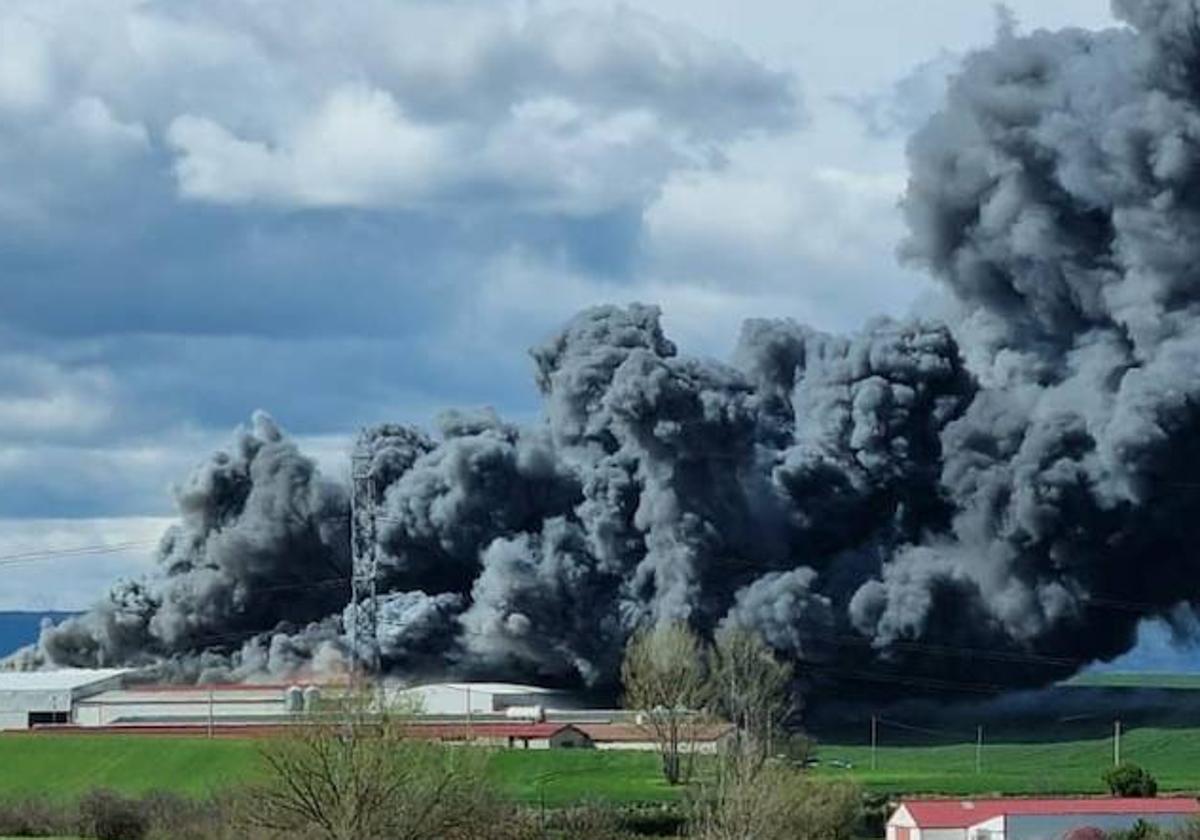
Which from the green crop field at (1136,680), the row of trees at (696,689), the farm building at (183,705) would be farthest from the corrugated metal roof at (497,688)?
the green crop field at (1136,680)

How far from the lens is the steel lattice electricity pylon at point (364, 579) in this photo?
108 m

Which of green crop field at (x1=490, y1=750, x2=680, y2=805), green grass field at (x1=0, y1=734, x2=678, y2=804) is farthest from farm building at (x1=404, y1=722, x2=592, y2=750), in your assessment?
green grass field at (x1=0, y1=734, x2=678, y2=804)

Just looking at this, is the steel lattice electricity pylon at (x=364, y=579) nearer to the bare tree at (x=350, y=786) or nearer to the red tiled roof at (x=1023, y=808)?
the red tiled roof at (x=1023, y=808)

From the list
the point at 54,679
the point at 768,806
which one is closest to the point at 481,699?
the point at 54,679

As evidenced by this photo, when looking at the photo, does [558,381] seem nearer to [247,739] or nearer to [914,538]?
[914,538]

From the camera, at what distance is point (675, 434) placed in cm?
11544

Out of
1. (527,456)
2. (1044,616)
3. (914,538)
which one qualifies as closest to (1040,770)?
(1044,616)

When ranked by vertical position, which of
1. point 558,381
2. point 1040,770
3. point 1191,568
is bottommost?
point 1040,770

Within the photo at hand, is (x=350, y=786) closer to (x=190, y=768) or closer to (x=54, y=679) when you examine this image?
(x=190, y=768)

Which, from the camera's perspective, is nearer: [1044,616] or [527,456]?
[1044,616]

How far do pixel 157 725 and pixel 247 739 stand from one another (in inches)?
613

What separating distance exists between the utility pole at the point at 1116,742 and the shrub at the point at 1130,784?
35.5ft

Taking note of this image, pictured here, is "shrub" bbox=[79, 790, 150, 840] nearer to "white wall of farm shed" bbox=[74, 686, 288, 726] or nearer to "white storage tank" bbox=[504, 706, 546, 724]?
"white wall of farm shed" bbox=[74, 686, 288, 726]

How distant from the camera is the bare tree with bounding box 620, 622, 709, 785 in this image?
316 feet
